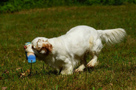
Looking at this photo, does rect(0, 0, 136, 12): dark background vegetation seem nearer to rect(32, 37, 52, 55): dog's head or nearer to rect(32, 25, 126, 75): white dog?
rect(32, 25, 126, 75): white dog

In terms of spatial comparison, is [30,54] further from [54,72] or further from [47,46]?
[54,72]

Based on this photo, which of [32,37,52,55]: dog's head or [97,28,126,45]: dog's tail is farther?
[97,28,126,45]: dog's tail

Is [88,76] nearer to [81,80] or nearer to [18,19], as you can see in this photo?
[81,80]

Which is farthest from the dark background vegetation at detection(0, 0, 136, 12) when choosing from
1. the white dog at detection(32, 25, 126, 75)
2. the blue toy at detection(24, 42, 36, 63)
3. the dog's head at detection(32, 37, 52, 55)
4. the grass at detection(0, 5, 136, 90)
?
the dog's head at detection(32, 37, 52, 55)

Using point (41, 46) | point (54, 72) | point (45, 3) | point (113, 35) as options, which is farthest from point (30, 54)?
point (45, 3)

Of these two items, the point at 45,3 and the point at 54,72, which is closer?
the point at 54,72

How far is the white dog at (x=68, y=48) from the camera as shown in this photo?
3.55m

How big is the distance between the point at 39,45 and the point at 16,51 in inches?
116

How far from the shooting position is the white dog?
3.55 meters

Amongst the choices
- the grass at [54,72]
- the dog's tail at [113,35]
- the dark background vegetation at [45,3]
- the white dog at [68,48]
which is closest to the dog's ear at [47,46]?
the white dog at [68,48]

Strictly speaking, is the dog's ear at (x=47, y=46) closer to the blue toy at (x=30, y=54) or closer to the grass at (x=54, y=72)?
the blue toy at (x=30, y=54)

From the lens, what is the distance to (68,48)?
3.90 m

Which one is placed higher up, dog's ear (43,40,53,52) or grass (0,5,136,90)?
dog's ear (43,40,53,52)

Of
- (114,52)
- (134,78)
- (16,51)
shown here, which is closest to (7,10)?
(16,51)
